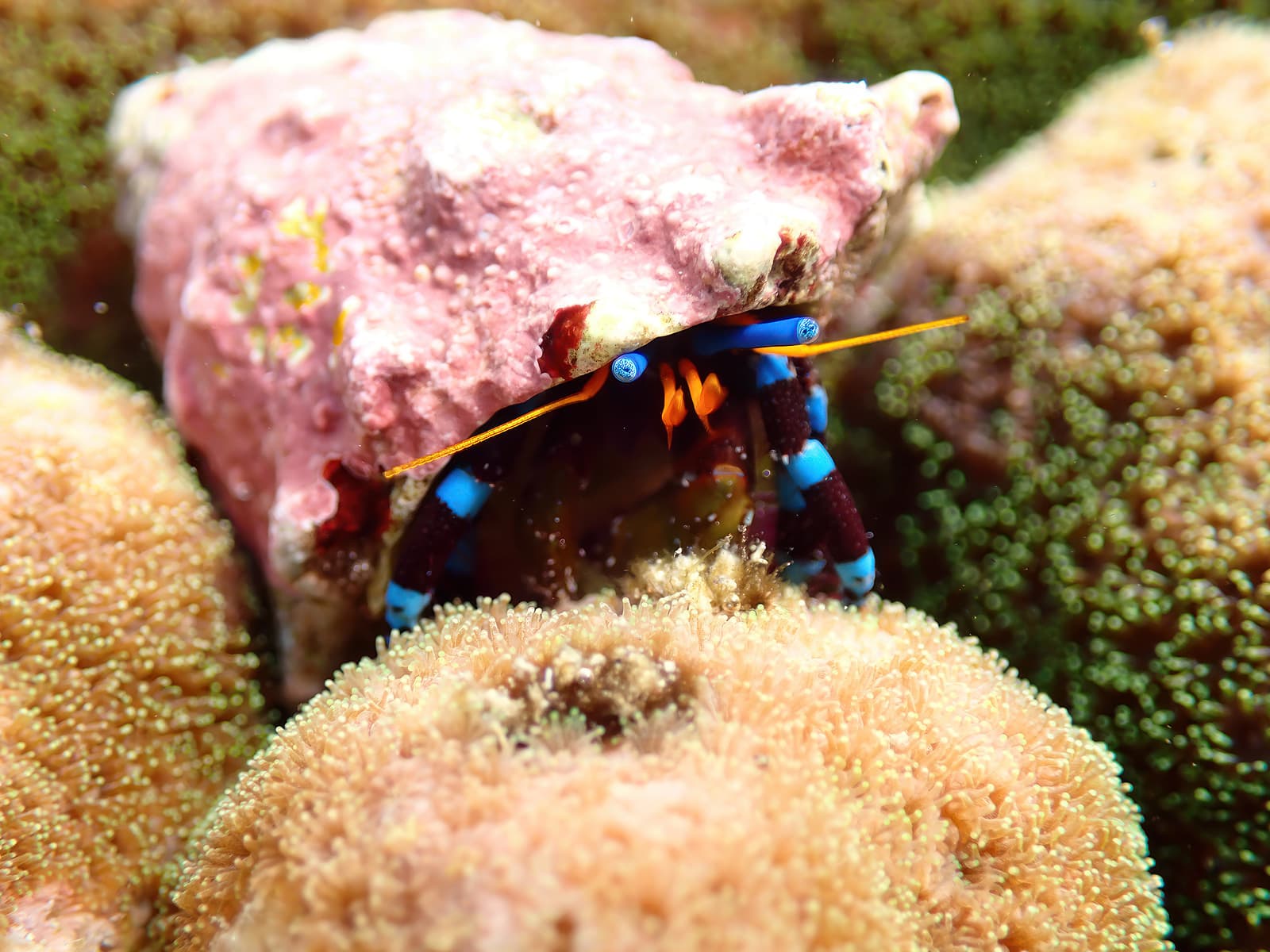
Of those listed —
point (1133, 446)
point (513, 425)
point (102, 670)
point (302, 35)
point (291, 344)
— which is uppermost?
point (302, 35)

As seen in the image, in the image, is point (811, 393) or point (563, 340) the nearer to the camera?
point (563, 340)

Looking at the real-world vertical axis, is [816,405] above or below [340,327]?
below

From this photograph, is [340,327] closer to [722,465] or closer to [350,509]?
[350,509]

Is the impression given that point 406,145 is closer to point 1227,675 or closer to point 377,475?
point 377,475

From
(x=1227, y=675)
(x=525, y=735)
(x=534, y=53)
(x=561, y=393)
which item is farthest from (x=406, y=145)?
(x=1227, y=675)

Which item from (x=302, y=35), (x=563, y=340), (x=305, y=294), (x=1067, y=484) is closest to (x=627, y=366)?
(x=563, y=340)

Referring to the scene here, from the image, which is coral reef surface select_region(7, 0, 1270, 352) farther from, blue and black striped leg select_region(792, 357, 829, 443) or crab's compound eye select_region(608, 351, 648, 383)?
crab's compound eye select_region(608, 351, 648, 383)

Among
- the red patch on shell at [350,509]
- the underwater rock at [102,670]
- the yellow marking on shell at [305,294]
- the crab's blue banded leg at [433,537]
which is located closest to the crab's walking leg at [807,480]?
the crab's blue banded leg at [433,537]

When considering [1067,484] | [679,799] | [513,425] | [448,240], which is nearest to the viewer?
[679,799]
